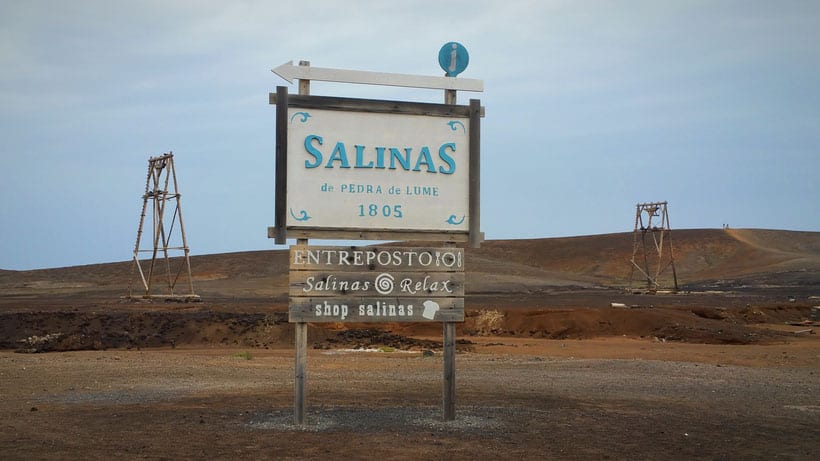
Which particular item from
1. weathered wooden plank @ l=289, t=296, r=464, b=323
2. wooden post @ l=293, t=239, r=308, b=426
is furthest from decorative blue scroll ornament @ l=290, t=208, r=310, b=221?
wooden post @ l=293, t=239, r=308, b=426

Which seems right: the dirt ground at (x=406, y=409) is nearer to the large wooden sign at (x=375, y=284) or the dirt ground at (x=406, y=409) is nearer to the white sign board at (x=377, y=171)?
the large wooden sign at (x=375, y=284)

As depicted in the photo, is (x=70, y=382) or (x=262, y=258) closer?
(x=70, y=382)

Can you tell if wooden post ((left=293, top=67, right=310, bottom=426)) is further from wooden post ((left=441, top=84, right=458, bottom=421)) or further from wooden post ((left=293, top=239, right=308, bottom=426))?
wooden post ((left=441, top=84, right=458, bottom=421))

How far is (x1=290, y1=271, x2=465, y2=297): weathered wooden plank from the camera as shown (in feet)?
31.4

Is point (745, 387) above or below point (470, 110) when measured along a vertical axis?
below

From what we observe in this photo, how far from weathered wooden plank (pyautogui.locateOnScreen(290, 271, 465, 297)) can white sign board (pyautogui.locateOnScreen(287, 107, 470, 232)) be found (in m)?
0.56

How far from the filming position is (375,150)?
10.0 metres

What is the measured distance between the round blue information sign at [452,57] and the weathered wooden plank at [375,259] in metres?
2.15

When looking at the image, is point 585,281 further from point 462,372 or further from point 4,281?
point 462,372

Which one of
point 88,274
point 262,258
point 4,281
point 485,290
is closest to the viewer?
point 485,290

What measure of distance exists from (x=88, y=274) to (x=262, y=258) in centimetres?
1618

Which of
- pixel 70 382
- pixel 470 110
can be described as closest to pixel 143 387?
pixel 70 382

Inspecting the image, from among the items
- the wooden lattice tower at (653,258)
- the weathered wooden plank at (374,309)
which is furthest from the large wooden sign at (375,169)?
the wooden lattice tower at (653,258)

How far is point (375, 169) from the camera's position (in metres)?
10.0
